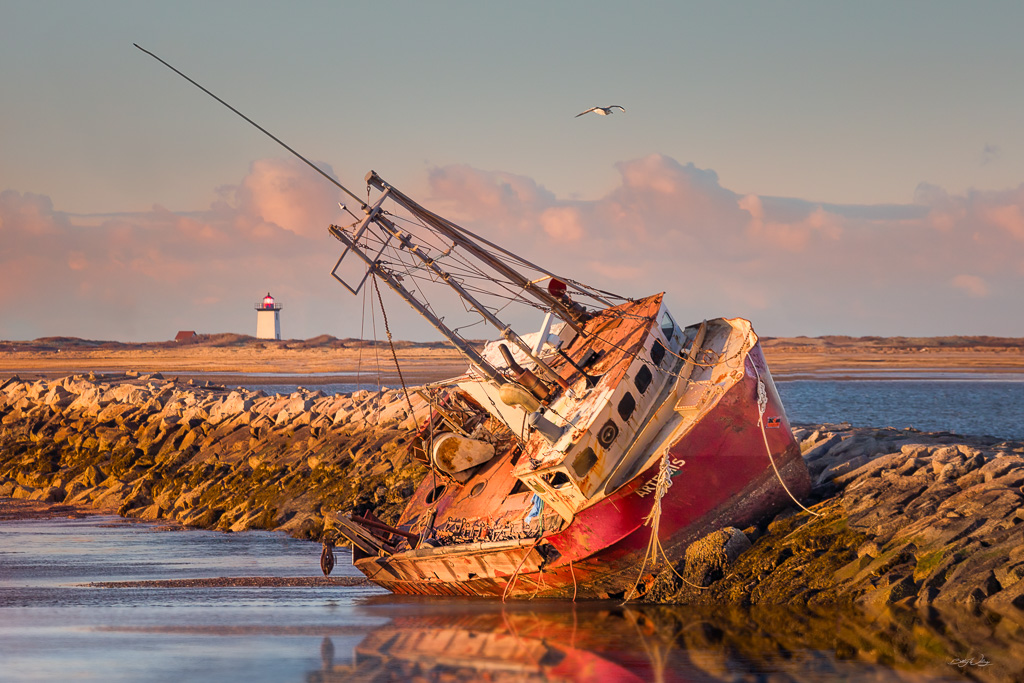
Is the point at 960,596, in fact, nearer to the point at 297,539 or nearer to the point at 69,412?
the point at 297,539

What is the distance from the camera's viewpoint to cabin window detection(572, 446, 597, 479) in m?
20.3

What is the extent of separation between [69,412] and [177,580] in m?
32.0

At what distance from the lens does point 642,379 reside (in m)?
21.8

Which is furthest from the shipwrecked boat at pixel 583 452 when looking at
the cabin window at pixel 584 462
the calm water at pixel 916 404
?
the calm water at pixel 916 404

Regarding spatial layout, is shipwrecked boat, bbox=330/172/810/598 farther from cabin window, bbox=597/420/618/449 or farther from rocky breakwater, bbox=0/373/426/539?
rocky breakwater, bbox=0/373/426/539

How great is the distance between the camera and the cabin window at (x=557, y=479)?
2041 centimetres

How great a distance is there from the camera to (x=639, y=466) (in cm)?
2056

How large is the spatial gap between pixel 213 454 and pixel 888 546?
29.4 m

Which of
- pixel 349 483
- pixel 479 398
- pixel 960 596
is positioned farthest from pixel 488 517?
pixel 349 483

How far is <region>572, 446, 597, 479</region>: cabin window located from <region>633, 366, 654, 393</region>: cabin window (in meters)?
1.91

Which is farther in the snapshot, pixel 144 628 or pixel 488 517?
pixel 488 517

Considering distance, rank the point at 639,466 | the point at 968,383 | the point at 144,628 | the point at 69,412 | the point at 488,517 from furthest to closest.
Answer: the point at 968,383 < the point at 69,412 < the point at 488,517 < the point at 639,466 < the point at 144,628

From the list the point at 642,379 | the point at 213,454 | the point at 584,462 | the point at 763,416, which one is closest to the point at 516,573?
the point at 584,462

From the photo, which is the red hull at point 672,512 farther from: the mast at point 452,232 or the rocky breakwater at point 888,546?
the mast at point 452,232
